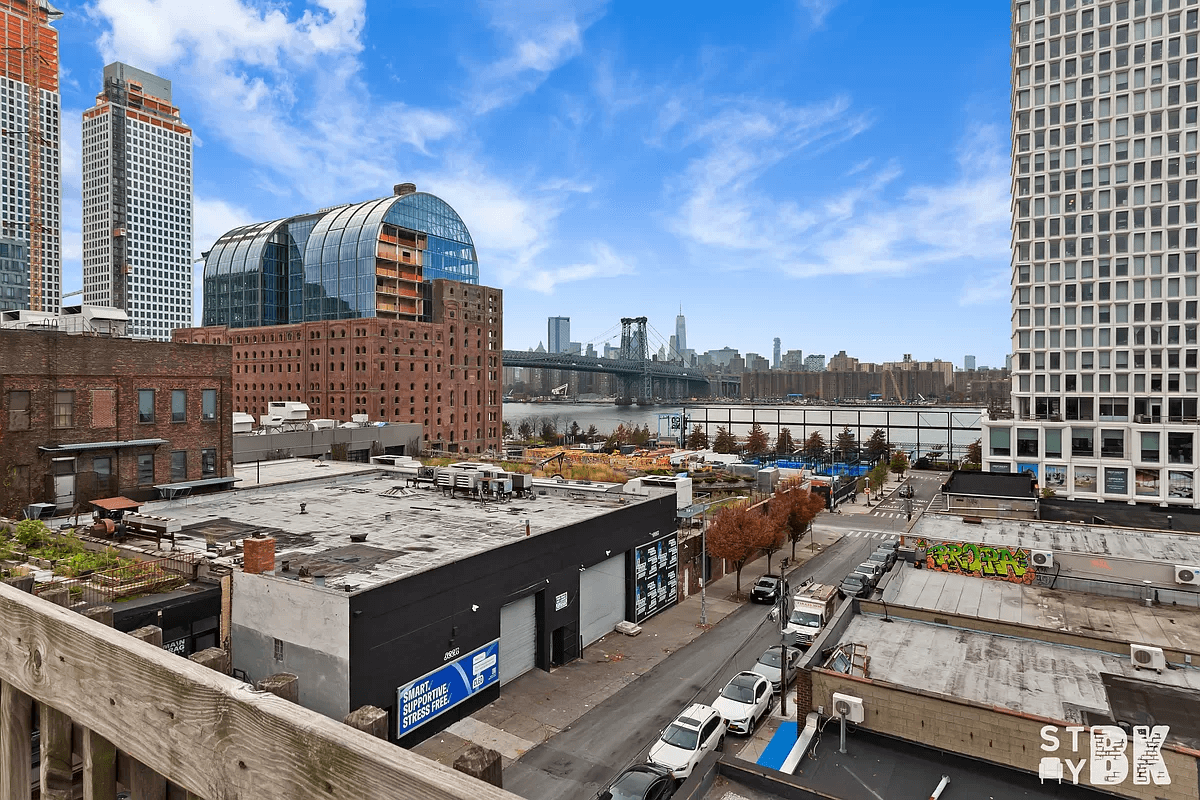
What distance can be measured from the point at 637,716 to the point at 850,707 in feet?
27.6

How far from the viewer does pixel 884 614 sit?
1803 cm

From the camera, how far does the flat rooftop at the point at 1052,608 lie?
16656 millimetres

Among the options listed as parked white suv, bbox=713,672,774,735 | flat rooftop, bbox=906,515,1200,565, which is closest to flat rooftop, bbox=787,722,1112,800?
parked white suv, bbox=713,672,774,735

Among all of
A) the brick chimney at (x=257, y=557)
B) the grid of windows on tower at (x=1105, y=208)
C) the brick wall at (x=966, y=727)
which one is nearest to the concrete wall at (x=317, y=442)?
the brick chimney at (x=257, y=557)

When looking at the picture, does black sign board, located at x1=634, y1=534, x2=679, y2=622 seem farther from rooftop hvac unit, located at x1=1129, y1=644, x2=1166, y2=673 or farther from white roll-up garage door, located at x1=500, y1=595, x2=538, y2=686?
rooftop hvac unit, located at x1=1129, y1=644, x2=1166, y2=673

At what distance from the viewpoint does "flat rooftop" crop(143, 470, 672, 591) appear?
749 inches

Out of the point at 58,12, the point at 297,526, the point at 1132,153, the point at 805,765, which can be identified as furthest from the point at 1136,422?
the point at 58,12

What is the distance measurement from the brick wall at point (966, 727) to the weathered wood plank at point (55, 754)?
1314 cm

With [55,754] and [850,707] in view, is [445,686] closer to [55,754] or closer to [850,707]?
[850,707]

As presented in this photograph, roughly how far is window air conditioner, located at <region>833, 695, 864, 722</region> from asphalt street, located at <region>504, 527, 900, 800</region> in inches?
229

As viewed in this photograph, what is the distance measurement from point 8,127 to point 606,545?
175 m

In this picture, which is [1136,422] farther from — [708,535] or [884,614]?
[884,614]

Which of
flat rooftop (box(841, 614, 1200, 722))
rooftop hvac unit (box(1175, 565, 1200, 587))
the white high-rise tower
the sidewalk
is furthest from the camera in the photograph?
the white high-rise tower

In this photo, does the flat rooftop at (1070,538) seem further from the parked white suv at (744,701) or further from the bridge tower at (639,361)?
the bridge tower at (639,361)
